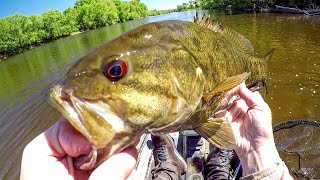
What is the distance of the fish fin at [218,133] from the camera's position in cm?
230

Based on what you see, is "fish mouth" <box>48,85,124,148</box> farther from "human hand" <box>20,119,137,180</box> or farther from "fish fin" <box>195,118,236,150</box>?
"fish fin" <box>195,118,236,150</box>

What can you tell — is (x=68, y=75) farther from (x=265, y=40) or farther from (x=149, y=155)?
(x=265, y=40)

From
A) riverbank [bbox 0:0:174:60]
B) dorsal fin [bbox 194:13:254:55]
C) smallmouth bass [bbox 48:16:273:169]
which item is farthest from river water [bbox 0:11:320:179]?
riverbank [bbox 0:0:174:60]

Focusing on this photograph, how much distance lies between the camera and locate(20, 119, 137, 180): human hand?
156 cm

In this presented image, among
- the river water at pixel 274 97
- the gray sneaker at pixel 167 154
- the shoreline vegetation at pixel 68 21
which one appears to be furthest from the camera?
the shoreline vegetation at pixel 68 21

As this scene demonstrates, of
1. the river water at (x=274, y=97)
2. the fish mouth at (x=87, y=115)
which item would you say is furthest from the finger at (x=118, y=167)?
the river water at (x=274, y=97)

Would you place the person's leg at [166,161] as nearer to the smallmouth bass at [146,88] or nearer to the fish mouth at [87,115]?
the smallmouth bass at [146,88]

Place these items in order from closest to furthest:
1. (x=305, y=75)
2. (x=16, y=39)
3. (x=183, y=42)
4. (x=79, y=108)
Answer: (x=79, y=108), (x=183, y=42), (x=305, y=75), (x=16, y=39)

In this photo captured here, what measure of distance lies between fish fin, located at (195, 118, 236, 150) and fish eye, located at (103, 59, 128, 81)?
0.94 meters

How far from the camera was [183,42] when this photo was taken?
86.0 inches

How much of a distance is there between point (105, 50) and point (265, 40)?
64.4ft

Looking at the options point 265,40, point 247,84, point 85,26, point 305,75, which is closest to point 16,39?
point 85,26

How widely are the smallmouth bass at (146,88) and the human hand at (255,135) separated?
2.49ft

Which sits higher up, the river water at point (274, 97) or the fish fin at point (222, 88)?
the fish fin at point (222, 88)
